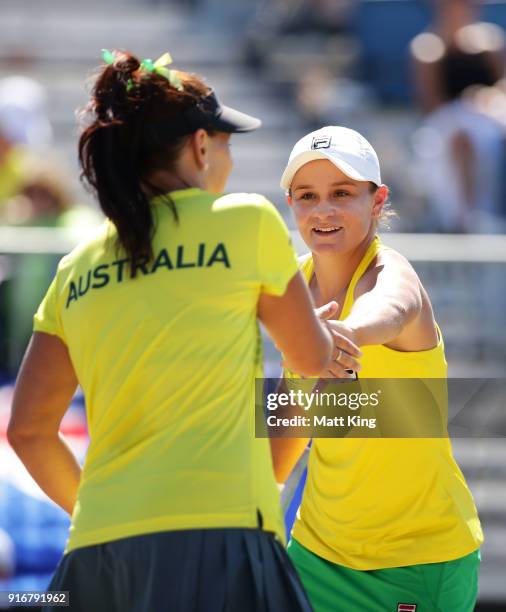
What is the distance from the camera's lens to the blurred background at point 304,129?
5.88 meters

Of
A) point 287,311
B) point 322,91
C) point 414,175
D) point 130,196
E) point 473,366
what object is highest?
point 322,91

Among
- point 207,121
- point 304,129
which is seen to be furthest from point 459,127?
point 207,121

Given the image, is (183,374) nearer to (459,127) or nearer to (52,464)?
(52,464)

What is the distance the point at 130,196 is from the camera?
9.04ft

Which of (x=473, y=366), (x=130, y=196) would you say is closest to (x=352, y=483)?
(x=130, y=196)

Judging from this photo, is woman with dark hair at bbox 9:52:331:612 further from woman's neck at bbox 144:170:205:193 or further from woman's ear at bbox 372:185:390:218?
woman's ear at bbox 372:185:390:218

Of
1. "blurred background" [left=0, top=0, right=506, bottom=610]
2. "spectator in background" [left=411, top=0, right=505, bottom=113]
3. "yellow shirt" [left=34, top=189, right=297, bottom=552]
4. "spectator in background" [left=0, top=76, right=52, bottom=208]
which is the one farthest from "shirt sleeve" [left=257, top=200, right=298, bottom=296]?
"spectator in background" [left=411, top=0, right=505, bottom=113]

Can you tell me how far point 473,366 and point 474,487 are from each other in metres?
0.60

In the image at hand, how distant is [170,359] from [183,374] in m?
0.04

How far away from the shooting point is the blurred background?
588 centimetres

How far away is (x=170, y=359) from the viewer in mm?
2658

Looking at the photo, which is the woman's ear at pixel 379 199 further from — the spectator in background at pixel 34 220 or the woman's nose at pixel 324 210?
the spectator in background at pixel 34 220

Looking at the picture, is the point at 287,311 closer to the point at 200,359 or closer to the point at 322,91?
the point at 200,359

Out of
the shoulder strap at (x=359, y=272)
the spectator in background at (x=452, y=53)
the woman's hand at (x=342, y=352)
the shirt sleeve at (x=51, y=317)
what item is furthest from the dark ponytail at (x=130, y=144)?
the spectator in background at (x=452, y=53)
